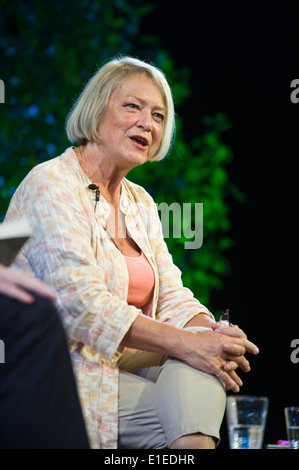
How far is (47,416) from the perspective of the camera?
0.98 m

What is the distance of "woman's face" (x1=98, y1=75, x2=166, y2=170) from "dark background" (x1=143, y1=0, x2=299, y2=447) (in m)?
2.10

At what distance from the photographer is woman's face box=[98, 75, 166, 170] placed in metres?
2.02

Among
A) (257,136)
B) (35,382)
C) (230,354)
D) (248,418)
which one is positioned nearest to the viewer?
(35,382)

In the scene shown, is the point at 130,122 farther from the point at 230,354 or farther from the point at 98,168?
the point at 230,354

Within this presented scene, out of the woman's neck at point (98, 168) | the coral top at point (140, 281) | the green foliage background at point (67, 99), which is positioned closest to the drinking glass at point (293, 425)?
the coral top at point (140, 281)

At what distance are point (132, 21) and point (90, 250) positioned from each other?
244 centimetres

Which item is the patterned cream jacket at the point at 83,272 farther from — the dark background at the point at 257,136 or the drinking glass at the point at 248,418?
the dark background at the point at 257,136

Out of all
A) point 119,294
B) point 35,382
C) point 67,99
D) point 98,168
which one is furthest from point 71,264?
point 67,99

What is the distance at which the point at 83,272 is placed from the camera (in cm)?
165

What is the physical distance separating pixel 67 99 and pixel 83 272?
212cm

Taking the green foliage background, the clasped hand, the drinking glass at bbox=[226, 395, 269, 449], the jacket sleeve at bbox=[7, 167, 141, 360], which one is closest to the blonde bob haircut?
the jacket sleeve at bbox=[7, 167, 141, 360]

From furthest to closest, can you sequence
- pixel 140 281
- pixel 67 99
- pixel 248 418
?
1. pixel 67 99
2. pixel 140 281
3. pixel 248 418

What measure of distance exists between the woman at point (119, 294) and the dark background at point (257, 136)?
2.09 m
